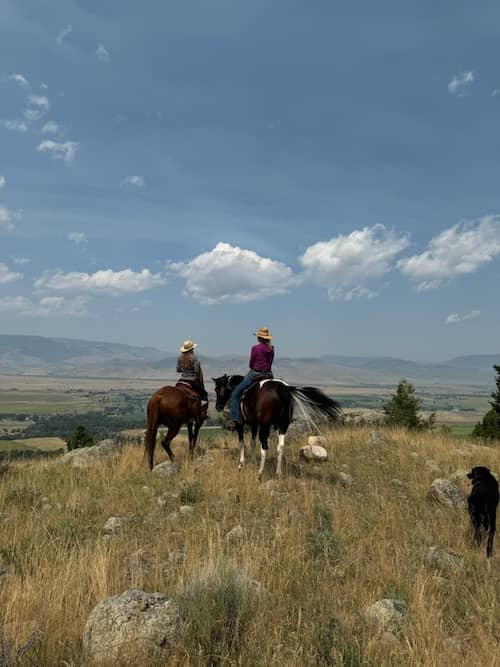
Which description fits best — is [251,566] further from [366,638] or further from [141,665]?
[141,665]

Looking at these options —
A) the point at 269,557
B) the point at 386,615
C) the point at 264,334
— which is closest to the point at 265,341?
the point at 264,334

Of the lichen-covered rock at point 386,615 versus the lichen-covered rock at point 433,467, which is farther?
the lichen-covered rock at point 433,467

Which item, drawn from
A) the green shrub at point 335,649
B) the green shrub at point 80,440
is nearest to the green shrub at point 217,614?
the green shrub at point 335,649

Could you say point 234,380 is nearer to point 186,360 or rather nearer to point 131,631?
point 186,360

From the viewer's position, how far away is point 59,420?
124688 mm

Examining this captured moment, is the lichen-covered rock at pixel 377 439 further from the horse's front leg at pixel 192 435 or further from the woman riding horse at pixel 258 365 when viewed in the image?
the horse's front leg at pixel 192 435

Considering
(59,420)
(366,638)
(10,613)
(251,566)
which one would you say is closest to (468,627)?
(366,638)

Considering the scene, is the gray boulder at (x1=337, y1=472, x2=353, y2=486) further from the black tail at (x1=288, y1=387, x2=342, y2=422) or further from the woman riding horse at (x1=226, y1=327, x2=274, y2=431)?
the woman riding horse at (x1=226, y1=327, x2=274, y2=431)

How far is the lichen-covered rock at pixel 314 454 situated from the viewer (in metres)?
12.7

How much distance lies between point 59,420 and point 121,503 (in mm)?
128021

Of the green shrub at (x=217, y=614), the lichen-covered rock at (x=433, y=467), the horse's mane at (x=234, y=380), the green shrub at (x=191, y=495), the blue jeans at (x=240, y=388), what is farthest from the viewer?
the horse's mane at (x=234, y=380)

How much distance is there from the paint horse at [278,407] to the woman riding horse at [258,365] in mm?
170

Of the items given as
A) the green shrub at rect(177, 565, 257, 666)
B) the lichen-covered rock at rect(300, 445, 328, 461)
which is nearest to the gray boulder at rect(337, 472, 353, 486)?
the lichen-covered rock at rect(300, 445, 328, 461)

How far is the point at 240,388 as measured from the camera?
489 inches
